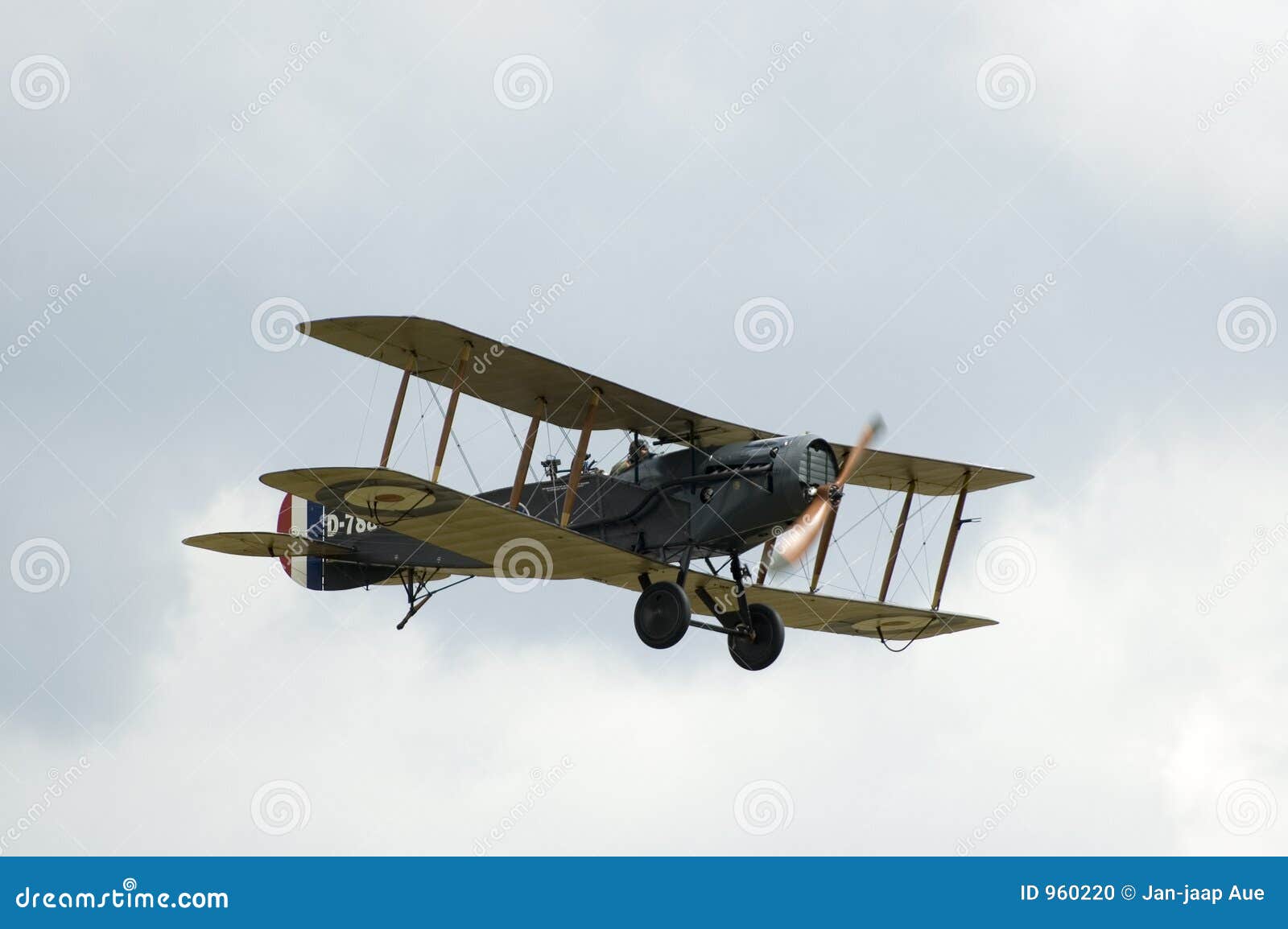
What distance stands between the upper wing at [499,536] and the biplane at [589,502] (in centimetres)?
2

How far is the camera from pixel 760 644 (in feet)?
68.4

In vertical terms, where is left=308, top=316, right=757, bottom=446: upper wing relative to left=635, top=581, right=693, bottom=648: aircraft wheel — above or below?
above

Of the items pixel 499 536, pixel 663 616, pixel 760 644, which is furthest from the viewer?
pixel 760 644

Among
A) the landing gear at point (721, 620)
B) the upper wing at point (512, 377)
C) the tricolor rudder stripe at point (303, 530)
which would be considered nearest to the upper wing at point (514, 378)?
the upper wing at point (512, 377)

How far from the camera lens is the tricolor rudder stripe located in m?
22.8

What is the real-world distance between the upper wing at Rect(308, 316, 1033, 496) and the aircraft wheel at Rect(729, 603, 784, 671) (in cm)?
236

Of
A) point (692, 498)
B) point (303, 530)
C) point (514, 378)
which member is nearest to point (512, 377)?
point (514, 378)

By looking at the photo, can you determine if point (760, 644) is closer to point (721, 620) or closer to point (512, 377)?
point (721, 620)

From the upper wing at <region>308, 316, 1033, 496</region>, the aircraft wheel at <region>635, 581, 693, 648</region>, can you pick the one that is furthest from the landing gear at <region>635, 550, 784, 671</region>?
the upper wing at <region>308, 316, 1033, 496</region>

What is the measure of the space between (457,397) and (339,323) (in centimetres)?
142

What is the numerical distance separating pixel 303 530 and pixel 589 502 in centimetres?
505

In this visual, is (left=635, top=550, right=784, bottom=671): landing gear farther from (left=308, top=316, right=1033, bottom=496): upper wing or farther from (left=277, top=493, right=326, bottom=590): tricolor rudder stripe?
(left=277, top=493, right=326, bottom=590): tricolor rudder stripe

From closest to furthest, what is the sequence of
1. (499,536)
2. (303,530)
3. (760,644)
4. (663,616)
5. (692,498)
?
(499,536) < (663,616) < (692,498) < (760,644) < (303,530)

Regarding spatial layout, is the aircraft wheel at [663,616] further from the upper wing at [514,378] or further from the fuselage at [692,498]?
the upper wing at [514,378]
